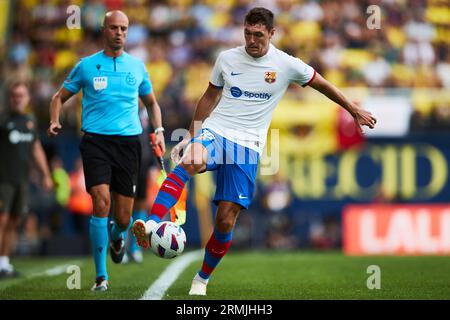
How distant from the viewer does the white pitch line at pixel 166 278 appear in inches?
320

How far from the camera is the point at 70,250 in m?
17.4

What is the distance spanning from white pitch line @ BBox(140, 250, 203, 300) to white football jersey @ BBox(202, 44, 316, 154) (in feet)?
4.97

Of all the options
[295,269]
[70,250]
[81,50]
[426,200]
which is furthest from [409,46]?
[295,269]

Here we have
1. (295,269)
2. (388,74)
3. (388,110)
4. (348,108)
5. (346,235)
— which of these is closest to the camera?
(348,108)

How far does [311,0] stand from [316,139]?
5064 mm

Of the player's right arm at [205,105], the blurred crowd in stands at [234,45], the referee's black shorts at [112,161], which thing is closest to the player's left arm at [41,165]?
the referee's black shorts at [112,161]

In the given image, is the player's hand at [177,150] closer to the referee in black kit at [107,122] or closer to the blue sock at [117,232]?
the referee in black kit at [107,122]

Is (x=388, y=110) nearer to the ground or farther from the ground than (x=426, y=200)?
farther from the ground

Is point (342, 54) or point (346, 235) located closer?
point (346, 235)

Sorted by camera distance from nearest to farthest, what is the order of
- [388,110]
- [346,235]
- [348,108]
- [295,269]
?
1. [348,108]
2. [295,269]
3. [346,235]
4. [388,110]

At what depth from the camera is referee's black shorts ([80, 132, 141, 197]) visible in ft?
28.5

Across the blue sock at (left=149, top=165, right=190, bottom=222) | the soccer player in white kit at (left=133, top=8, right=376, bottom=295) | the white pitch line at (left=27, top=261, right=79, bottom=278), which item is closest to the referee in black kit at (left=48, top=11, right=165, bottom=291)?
the soccer player in white kit at (left=133, top=8, right=376, bottom=295)

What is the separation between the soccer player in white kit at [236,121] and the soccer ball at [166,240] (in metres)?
0.30

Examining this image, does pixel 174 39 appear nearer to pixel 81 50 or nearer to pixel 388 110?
pixel 81 50
